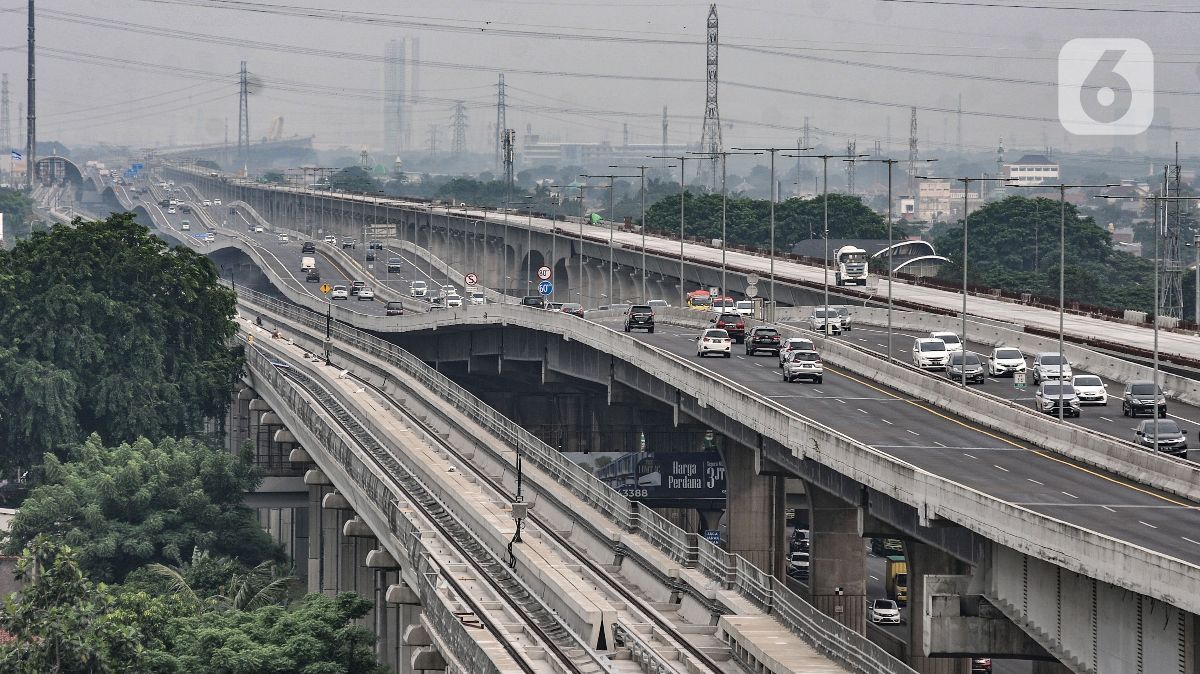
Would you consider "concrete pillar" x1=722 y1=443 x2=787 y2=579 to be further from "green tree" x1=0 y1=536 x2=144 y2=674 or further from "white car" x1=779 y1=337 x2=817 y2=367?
"green tree" x1=0 y1=536 x2=144 y2=674

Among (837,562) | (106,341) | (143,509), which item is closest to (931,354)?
(837,562)

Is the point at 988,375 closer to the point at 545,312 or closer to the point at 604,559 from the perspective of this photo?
the point at 604,559

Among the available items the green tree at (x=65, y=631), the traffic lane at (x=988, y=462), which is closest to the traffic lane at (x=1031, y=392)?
the traffic lane at (x=988, y=462)

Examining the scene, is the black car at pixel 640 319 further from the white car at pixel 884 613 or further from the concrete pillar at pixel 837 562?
the concrete pillar at pixel 837 562

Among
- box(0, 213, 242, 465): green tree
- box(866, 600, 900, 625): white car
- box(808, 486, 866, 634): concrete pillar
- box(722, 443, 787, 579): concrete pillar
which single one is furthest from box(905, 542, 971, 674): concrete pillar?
box(0, 213, 242, 465): green tree

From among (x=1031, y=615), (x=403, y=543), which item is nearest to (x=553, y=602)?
(x=403, y=543)

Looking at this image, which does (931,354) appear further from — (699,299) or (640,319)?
(699,299)
